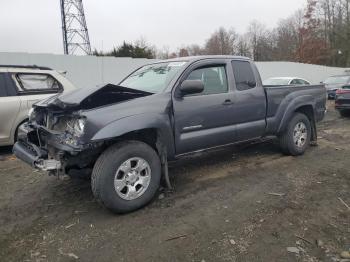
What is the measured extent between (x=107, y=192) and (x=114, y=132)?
656mm

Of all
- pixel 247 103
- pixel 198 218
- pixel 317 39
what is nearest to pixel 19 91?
pixel 247 103

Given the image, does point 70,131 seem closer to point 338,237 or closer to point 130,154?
point 130,154

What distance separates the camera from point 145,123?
13.6 feet

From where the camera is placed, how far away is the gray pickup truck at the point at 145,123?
3898mm

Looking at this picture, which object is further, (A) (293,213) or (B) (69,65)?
(B) (69,65)

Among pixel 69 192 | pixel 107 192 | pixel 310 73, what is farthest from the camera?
pixel 310 73

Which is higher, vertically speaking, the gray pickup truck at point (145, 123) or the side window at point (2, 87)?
the side window at point (2, 87)

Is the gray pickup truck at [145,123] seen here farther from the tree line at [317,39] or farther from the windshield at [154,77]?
the tree line at [317,39]

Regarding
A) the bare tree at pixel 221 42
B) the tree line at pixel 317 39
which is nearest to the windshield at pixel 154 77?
the tree line at pixel 317 39

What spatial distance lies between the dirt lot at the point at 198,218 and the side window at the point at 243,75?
1336 millimetres

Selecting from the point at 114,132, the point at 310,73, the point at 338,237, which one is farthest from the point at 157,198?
→ the point at 310,73

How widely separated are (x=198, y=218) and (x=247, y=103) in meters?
2.23

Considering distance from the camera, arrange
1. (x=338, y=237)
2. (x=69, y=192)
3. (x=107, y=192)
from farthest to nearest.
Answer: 1. (x=69, y=192)
2. (x=107, y=192)
3. (x=338, y=237)

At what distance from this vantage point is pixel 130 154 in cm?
403
